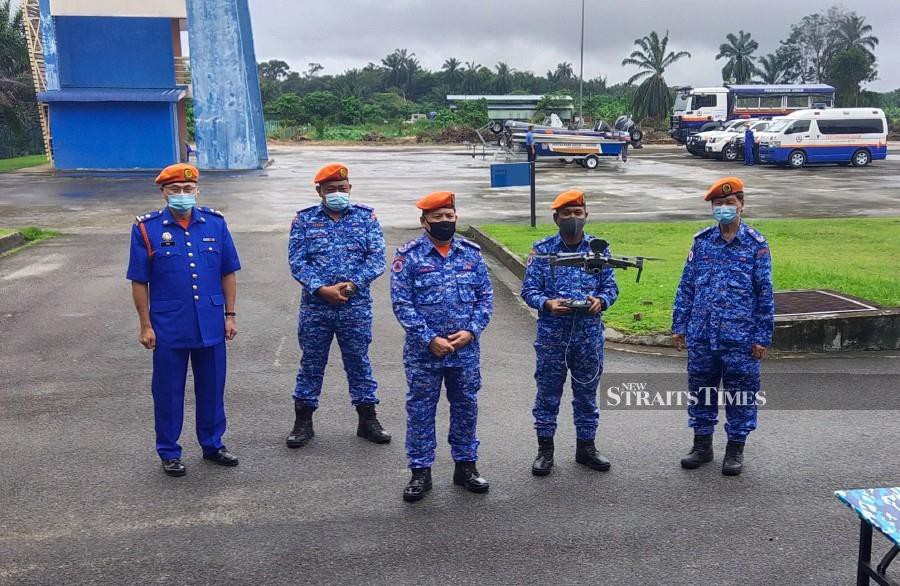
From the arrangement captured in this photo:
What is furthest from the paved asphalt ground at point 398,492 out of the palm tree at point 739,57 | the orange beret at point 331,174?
the palm tree at point 739,57

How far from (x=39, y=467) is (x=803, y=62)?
95.5 m

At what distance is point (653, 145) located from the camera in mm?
51562

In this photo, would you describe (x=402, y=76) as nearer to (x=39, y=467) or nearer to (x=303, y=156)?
(x=303, y=156)

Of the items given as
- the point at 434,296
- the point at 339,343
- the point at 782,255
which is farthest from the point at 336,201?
the point at 782,255

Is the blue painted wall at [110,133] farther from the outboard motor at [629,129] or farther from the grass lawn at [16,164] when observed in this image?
the outboard motor at [629,129]

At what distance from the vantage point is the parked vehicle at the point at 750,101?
4450cm

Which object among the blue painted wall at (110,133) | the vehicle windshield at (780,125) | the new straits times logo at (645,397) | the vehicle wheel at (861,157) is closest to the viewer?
the new straits times logo at (645,397)

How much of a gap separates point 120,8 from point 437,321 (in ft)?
93.5

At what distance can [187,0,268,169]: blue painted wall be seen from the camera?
97.2 ft

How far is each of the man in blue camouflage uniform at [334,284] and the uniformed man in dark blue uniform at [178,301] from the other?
0.57 metres

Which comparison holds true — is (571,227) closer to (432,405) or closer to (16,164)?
(432,405)

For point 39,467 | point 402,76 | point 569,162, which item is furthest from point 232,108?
point 402,76

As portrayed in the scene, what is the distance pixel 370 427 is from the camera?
589cm

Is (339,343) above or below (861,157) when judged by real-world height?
below
